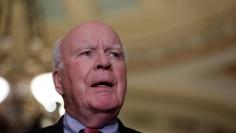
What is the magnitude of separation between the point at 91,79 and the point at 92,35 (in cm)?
9

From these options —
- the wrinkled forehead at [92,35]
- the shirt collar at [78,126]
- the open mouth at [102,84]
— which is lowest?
the shirt collar at [78,126]

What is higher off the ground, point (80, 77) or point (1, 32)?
point (1, 32)

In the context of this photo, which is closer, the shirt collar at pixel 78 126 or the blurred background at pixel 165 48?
the shirt collar at pixel 78 126

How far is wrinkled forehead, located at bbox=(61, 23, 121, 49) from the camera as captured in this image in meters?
1.11

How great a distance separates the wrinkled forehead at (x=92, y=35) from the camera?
111 cm

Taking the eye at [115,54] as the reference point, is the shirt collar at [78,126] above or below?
below

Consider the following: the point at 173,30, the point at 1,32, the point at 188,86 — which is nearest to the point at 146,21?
the point at 173,30

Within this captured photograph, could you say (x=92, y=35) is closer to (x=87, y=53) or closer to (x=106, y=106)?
(x=87, y=53)

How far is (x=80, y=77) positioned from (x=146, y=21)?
16.1ft

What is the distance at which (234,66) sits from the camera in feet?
18.6

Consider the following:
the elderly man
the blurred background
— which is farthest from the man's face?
the blurred background

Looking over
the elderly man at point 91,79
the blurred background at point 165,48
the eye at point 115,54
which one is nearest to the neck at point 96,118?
the elderly man at point 91,79

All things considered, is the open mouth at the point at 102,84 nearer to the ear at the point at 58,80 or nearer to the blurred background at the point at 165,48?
the ear at the point at 58,80

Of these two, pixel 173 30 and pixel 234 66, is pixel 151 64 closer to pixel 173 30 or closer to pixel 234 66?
pixel 173 30
